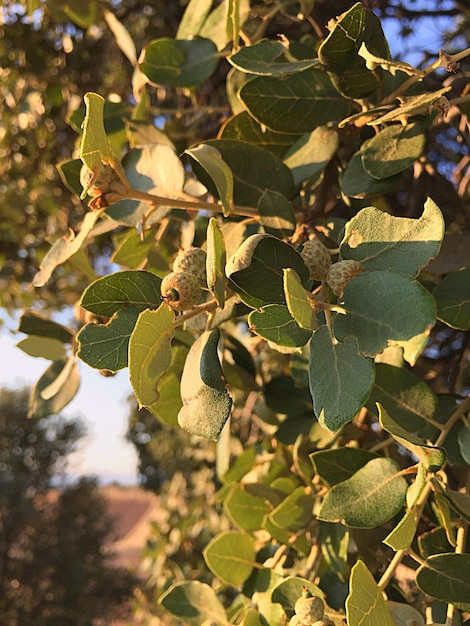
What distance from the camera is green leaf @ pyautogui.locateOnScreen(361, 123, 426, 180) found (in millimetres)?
491

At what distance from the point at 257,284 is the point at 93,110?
160 millimetres

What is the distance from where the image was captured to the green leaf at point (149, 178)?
494 mm

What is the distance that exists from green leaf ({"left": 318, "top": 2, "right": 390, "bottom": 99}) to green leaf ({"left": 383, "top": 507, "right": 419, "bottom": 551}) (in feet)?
1.06

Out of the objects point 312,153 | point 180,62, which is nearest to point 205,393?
point 312,153

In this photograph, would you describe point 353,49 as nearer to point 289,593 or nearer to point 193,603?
point 289,593

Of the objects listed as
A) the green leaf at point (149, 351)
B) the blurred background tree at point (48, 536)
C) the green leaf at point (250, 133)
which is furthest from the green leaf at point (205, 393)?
the blurred background tree at point (48, 536)

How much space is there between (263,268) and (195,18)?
1.41ft

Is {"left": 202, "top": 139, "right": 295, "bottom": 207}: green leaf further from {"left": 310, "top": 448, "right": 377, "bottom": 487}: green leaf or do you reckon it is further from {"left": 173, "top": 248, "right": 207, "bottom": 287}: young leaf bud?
{"left": 310, "top": 448, "right": 377, "bottom": 487}: green leaf

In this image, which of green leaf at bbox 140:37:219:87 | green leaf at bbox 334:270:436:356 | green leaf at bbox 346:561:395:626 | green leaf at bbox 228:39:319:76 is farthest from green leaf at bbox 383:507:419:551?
green leaf at bbox 140:37:219:87

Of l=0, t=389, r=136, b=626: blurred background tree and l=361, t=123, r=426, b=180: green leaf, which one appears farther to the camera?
l=0, t=389, r=136, b=626: blurred background tree

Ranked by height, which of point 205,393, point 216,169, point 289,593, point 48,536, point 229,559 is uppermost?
point 216,169

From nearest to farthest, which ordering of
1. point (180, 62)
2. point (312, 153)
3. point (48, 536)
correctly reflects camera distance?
1. point (312, 153)
2. point (180, 62)
3. point (48, 536)

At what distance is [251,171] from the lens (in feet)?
1.74

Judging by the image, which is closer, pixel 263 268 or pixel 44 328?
pixel 263 268
